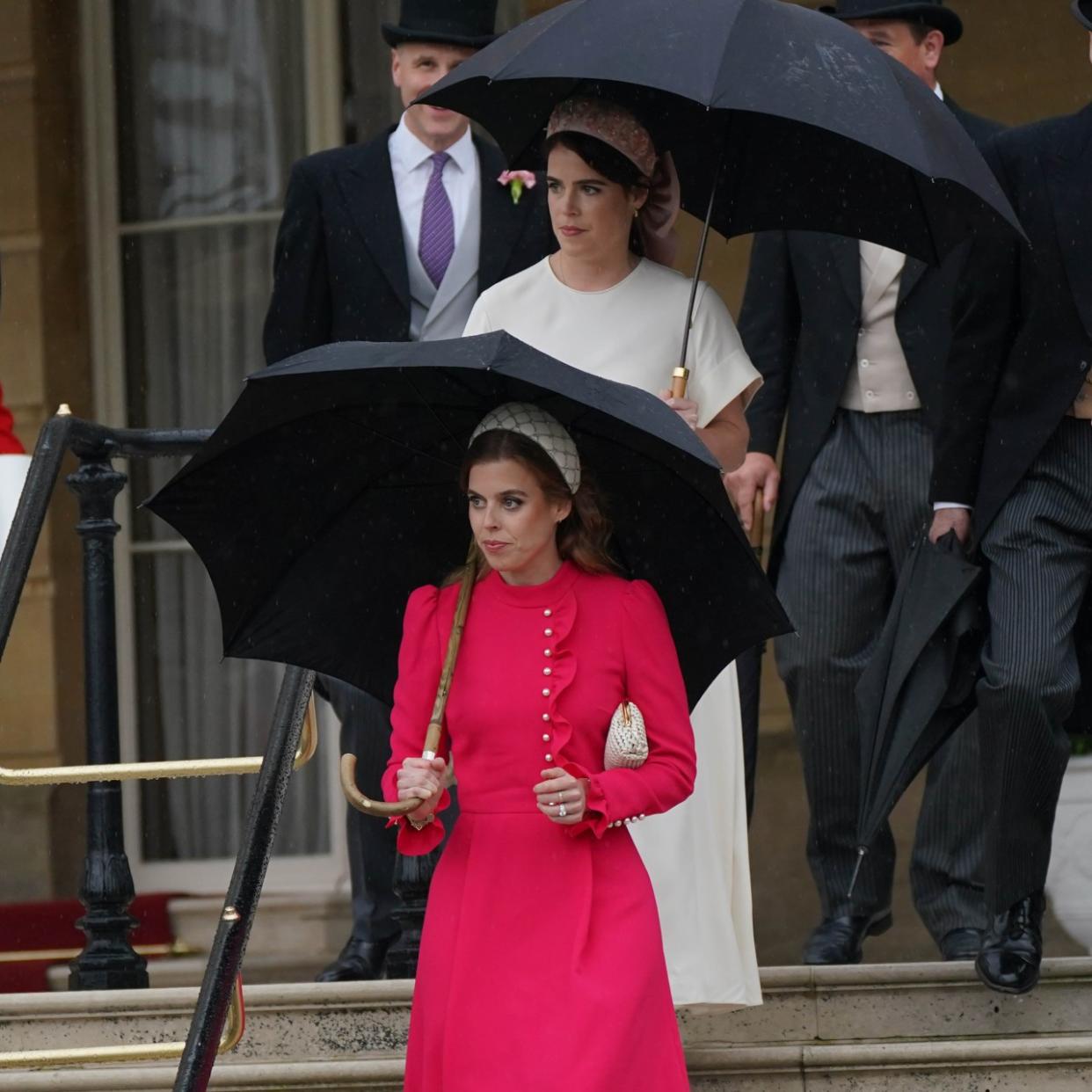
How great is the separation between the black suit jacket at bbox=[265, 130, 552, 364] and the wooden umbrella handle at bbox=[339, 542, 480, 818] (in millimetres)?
1719

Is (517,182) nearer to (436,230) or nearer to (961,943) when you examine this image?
(436,230)

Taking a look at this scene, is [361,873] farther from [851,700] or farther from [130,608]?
[130,608]

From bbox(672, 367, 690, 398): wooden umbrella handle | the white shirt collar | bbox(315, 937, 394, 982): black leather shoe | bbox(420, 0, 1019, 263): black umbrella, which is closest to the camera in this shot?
bbox(420, 0, 1019, 263): black umbrella

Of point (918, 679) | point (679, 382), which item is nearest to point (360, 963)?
point (918, 679)

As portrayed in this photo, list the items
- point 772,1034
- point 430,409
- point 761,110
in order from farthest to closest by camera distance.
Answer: point 772,1034 < point 761,110 < point 430,409

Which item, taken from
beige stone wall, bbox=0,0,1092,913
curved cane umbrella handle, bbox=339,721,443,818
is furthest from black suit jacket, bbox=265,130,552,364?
beige stone wall, bbox=0,0,1092,913

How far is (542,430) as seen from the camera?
379cm

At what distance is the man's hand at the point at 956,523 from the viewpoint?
504cm

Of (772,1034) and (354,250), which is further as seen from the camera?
(354,250)

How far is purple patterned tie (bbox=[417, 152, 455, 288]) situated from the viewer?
5.74m

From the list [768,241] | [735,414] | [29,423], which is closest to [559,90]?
[735,414]

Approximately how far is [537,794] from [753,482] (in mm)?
2031

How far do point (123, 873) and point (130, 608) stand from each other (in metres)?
3.25

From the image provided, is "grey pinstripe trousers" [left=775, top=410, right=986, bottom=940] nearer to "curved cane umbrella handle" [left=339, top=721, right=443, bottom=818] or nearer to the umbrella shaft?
the umbrella shaft
